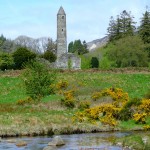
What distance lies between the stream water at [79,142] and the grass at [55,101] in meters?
2.04

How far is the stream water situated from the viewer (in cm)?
3097

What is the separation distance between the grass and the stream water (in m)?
2.04

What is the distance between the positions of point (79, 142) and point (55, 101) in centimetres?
1909

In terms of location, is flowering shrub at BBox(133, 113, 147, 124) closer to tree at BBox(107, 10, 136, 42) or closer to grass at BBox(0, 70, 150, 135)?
grass at BBox(0, 70, 150, 135)

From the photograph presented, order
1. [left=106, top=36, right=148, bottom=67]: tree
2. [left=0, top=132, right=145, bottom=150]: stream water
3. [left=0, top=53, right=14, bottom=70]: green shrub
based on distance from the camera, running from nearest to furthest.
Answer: [left=0, top=132, right=145, bottom=150]: stream water, [left=106, top=36, right=148, bottom=67]: tree, [left=0, top=53, right=14, bottom=70]: green shrub

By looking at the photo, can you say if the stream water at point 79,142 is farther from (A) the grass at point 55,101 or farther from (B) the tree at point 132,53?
(B) the tree at point 132,53

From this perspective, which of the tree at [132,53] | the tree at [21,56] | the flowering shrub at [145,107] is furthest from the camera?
the tree at [21,56]

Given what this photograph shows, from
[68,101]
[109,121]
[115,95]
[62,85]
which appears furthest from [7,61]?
[109,121]

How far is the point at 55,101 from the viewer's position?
2064 inches

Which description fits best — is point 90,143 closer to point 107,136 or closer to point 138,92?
point 107,136

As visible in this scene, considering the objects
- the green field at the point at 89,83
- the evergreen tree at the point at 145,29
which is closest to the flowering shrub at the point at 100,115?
the green field at the point at 89,83

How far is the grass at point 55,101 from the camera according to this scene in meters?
39.4

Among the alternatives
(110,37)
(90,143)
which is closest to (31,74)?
(90,143)

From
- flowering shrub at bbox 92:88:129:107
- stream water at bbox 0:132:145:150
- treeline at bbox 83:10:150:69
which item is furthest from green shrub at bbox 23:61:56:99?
treeline at bbox 83:10:150:69
